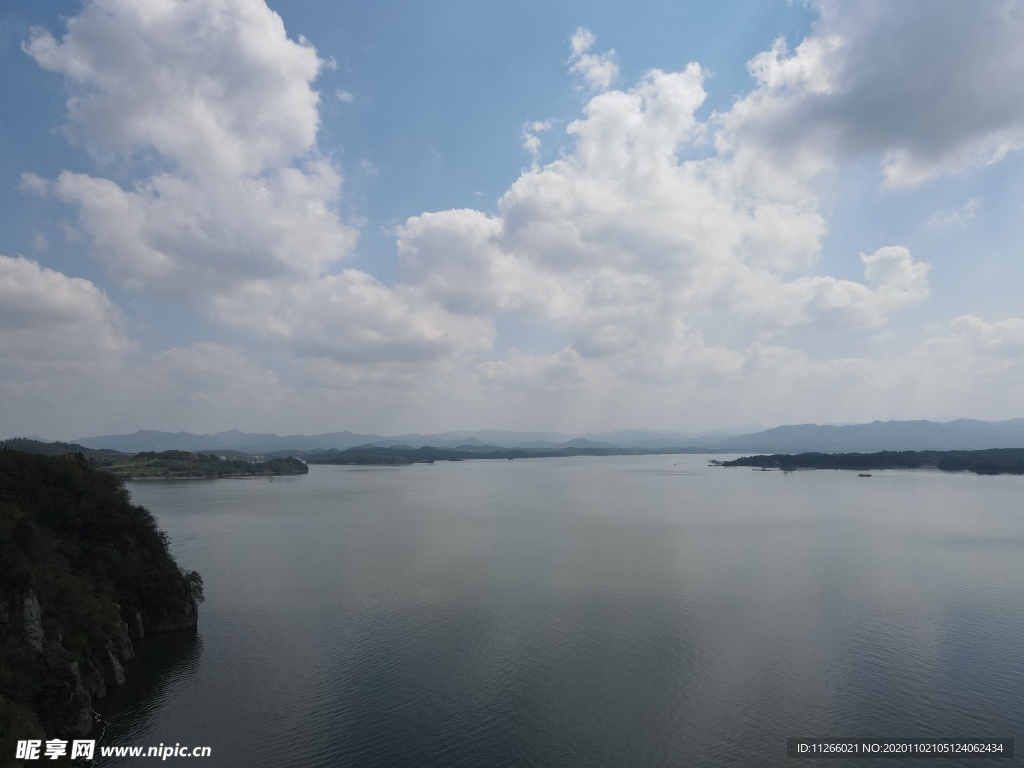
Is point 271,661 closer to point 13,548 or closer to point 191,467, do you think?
point 13,548

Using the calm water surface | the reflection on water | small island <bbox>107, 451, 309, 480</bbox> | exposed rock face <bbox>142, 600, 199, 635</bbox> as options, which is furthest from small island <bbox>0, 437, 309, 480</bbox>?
the reflection on water

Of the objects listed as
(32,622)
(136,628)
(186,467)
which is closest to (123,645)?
(136,628)

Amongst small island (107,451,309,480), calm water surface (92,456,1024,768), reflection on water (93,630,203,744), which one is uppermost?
small island (107,451,309,480)

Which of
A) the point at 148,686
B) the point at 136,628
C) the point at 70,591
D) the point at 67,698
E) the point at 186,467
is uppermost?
the point at 70,591

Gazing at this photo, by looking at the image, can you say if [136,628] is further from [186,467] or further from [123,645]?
[186,467]

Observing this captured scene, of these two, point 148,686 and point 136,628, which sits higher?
point 136,628

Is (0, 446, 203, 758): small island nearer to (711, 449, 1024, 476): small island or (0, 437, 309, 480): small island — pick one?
(0, 437, 309, 480): small island
